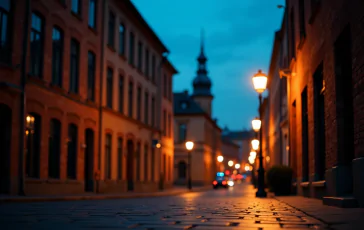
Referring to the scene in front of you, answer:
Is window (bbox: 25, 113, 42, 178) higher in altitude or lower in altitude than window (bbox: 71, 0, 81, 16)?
lower

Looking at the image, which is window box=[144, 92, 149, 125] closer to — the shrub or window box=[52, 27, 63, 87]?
window box=[52, 27, 63, 87]

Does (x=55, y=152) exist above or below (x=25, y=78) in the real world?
below

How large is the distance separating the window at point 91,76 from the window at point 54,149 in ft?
14.6

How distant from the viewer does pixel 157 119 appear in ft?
144

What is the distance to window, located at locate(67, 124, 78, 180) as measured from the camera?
24.8 metres

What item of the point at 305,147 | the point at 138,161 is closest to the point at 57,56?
the point at 305,147

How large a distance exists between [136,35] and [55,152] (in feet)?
49.6

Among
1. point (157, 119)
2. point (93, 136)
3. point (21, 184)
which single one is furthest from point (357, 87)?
point (157, 119)

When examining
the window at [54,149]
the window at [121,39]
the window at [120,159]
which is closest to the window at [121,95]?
the window at [121,39]

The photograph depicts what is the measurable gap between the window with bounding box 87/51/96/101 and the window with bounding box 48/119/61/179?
4.44 metres

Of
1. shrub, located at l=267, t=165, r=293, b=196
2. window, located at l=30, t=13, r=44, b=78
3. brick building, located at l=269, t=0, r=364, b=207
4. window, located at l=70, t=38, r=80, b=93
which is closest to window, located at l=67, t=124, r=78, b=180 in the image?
window, located at l=70, t=38, r=80, b=93

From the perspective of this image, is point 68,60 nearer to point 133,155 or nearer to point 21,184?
point 21,184

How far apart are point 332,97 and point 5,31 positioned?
11.4 meters

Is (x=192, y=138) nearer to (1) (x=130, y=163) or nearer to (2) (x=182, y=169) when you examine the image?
(2) (x=182, y=169)
